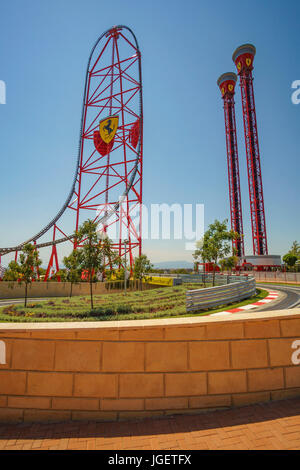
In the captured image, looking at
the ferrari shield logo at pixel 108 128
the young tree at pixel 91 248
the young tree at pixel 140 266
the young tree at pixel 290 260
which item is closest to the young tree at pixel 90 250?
the young tree at pixel 91 248

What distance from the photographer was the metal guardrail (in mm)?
11641

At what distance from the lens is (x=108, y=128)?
28.9 metres

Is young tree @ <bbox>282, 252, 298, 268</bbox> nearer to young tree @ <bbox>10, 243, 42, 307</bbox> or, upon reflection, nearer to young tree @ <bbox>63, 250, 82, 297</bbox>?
young tree @ <bbox>63, 250, 82, 297</bbox>

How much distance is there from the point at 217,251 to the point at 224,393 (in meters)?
16.4

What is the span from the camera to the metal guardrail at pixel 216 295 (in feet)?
38.2

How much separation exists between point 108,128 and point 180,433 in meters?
30.4

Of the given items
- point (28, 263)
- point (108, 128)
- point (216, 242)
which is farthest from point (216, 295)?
point (108, 128)

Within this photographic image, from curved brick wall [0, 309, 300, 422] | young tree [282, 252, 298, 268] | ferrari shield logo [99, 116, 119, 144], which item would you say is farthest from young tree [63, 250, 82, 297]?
young tree [282, 252, 298, 268]

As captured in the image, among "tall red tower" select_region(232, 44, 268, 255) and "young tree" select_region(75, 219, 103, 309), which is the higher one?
"tall red tower" select_region(232, 44, 268, 255)

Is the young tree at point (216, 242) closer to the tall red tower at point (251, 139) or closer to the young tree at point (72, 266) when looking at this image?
the young tree at point (72, 266)

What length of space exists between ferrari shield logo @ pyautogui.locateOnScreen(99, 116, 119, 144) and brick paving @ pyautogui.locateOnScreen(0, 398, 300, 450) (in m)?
29.4

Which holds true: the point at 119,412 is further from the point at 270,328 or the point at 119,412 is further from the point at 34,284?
the point at 34,284

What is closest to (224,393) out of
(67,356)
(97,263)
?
(67,356)

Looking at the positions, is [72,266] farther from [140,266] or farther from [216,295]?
[216,295]
